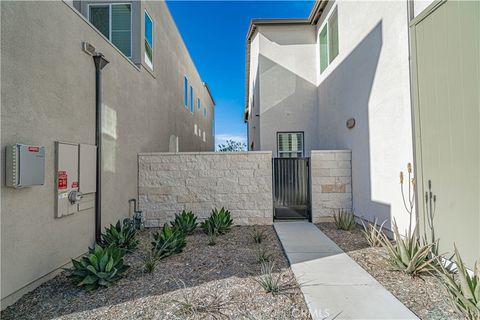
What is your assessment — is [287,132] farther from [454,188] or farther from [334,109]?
[454,188]

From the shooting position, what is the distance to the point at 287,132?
10.3 meters

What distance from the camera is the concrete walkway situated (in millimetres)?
2830

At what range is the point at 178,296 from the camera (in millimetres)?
3203

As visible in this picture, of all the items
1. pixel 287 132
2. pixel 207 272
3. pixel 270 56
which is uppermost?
pixel 270 56

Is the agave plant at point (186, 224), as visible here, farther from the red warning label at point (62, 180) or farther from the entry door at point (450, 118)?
the entry door at point (450, 118)

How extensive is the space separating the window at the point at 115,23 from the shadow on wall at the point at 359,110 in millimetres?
5915

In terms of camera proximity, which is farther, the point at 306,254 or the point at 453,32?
the point at 306,254

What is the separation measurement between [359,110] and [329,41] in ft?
11.9

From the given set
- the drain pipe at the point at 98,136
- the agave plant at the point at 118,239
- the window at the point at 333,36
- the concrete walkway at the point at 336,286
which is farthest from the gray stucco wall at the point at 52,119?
the window at the point at 333,36

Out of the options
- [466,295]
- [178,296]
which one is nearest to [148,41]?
[178,296]

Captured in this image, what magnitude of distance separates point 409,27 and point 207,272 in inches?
206

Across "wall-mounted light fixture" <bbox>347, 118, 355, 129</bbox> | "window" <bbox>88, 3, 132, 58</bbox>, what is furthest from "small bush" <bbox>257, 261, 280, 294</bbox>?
"window" <bbox>88, 3, 132, 58</bbox>

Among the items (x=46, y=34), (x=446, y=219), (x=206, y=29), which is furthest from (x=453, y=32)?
(x=206, y=29)

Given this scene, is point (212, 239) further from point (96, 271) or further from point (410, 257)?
point (410, 257)
